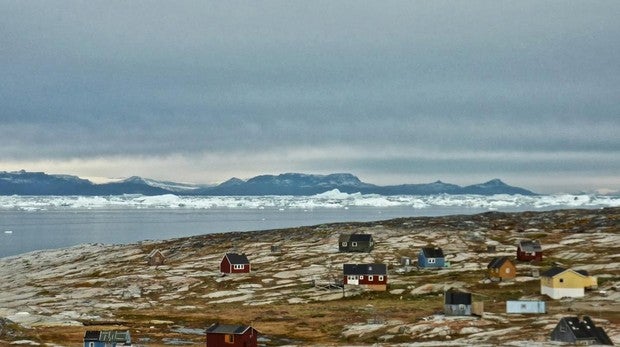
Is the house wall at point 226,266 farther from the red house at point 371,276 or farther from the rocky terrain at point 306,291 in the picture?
the red house at point 371,276

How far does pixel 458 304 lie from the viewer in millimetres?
93188

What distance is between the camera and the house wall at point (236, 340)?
80500 millimetres

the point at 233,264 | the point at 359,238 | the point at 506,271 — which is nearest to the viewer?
the point at 506,271

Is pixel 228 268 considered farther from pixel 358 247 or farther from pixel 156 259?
pixel 358 247

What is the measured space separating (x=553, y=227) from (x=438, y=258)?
6162 centimetres

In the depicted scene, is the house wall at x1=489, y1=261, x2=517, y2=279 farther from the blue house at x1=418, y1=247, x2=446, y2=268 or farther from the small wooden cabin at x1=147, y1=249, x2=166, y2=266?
the small wooden cabin at x1=147, y1=249, x2=166, y2=266

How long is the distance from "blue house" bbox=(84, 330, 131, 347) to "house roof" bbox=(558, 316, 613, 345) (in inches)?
1643

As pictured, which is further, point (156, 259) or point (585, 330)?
point (156, 259)

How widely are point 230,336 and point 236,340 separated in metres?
0.71

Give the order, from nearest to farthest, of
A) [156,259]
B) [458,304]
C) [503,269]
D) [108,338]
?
1. [108,338]
2. [458,304]
3. [503,269]
4. [156,259]

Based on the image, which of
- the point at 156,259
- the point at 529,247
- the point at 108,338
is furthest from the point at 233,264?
the point at 108,338

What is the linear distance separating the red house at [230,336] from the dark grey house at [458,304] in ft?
80.1

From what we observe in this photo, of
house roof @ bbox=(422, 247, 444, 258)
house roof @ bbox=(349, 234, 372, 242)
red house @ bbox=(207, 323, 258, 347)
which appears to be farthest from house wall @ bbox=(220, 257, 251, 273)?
red house @ bbox=(207, 323, 258, 347)

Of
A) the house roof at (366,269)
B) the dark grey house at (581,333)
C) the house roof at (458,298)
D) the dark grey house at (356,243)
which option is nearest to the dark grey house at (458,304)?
the house roof at (458,298)
